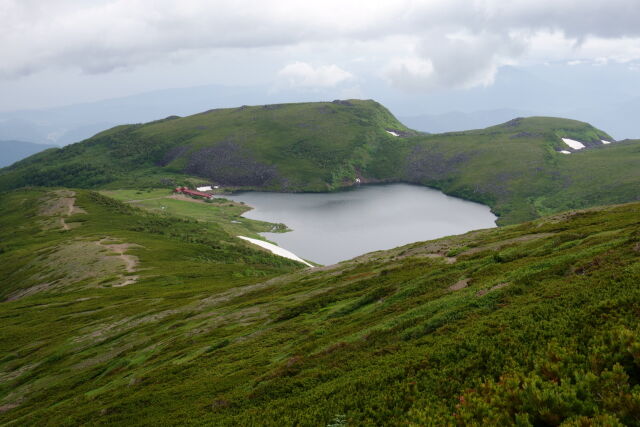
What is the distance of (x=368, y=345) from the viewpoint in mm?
19250

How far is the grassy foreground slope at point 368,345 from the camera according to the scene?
35.5ft

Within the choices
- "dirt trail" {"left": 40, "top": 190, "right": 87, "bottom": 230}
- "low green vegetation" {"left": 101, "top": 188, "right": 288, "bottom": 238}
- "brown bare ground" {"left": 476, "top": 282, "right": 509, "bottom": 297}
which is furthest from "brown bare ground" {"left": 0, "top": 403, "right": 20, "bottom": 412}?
"low green vegetation" {"left": 101, "top": 188, "right": 288, "bottom": 238}

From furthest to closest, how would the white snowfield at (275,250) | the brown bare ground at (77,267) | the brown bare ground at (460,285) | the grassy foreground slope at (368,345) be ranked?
the white snowfield at (275,250)
the brown bare ground at (77,267)
the brown bare ground at (460,285)
the grassy foreground slope at (368,345)

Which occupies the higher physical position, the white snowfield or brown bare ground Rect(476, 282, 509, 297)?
brown bare ground Rect(476, 282, 509, 297)

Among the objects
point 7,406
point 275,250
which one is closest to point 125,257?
point 275,250

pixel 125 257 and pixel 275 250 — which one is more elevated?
pixel 125 257

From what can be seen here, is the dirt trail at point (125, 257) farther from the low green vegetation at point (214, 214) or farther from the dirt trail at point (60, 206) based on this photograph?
the low green vegetation at point (214, 214)

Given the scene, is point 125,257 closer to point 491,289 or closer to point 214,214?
point 491,289

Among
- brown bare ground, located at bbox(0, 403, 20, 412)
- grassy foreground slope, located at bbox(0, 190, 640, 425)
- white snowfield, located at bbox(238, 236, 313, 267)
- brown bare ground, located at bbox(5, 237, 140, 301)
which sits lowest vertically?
white snowfield, located at bbox(238, 236, 313, 267)

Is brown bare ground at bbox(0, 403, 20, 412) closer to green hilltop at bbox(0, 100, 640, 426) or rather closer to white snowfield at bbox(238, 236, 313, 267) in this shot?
green hilltop at bbox(0, 100, 640, 426)

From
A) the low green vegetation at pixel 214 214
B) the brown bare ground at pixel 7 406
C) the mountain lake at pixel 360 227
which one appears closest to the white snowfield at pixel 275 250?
the mountain lake at pixel 360 227

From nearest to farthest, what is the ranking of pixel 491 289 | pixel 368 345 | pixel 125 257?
pixel 368 345 < pixel 491 289 < pixel 125 257

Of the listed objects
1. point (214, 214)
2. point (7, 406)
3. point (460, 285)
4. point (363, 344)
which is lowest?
point (7, 406)

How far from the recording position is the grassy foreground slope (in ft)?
35.5
